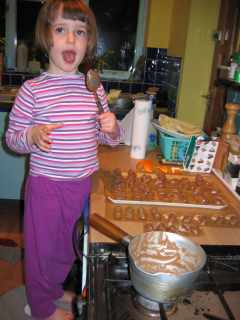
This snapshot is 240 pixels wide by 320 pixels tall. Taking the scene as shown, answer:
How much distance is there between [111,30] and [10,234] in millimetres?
1907

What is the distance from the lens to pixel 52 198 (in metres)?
1.16

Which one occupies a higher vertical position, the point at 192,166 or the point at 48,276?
the point at 192,166

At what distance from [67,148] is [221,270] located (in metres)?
0.58

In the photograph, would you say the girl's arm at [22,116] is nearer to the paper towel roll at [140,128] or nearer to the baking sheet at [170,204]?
the baking sheet at [170,204]

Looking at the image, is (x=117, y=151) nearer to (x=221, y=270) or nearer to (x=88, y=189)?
(x=88, y=189)

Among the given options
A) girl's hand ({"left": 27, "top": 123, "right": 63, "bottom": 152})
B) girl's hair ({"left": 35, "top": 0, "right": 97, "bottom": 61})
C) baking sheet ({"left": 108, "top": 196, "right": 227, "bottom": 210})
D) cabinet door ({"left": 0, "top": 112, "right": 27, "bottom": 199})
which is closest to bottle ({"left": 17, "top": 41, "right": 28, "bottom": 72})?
cabinet door ({"left": 0, "top": 112, "right": 27, "bottom": 199})

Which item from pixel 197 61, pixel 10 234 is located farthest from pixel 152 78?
pixel 10 234

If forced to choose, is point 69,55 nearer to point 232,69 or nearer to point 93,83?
point 93,83

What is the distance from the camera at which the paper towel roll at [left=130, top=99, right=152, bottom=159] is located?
1482 mm

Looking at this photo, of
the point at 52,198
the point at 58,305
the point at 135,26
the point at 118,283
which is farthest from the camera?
the point at 135,26

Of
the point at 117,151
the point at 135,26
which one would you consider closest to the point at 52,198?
the point at 117,151

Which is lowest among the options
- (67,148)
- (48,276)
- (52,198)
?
(48,276)

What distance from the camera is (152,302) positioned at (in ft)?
Result: 2.14

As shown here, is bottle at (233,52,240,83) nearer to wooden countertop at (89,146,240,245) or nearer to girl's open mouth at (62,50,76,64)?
wooden countertop at (89,146,240,245)
